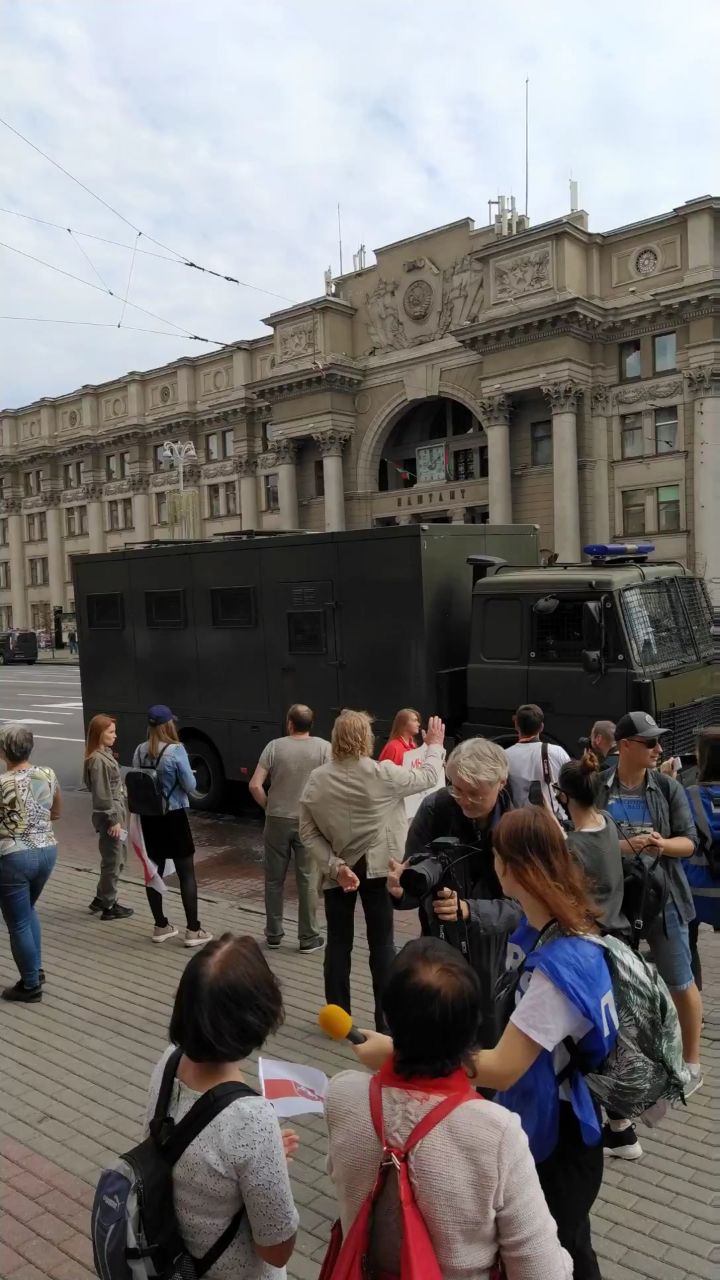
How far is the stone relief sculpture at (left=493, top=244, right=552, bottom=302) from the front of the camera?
129 ft

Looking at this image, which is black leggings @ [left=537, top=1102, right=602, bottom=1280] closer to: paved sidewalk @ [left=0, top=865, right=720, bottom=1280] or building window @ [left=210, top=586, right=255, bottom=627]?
paved sidewalk @ [left=0, top=865, right=720, bottom=1280]

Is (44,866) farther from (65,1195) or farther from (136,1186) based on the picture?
(136,1186)

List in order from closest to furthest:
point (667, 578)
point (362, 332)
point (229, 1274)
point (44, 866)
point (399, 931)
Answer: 1. point (229, 1274)
2. point (44, 866)
3. point (399, 931)
4. point (667, 578)
5. point (362, 332)

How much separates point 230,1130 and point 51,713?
23.8 meters

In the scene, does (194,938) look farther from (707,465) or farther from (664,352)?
(664,352)

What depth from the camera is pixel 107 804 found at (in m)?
8.08

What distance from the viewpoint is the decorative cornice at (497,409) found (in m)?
41.9

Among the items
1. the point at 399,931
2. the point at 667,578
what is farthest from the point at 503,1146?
the point at 667,578

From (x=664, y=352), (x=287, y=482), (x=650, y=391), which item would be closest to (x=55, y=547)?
(x=287, y=482)

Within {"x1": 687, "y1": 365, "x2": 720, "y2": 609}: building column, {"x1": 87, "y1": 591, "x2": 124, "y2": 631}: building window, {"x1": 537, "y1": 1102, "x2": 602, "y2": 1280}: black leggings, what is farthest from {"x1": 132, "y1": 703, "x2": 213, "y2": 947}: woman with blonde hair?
{"x1": 687, "y1": 365, "x2": 720, "y2": 609}: building column

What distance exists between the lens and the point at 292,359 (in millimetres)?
49812

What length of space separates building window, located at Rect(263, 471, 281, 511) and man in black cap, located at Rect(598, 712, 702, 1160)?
51048 millimetres

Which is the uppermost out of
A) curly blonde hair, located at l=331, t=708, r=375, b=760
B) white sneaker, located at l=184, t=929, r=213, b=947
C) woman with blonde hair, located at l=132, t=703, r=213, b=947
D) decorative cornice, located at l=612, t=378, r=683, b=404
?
decorative cornice, located at l=612, t=378, r=683, b=404

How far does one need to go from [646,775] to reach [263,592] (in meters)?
7.18
